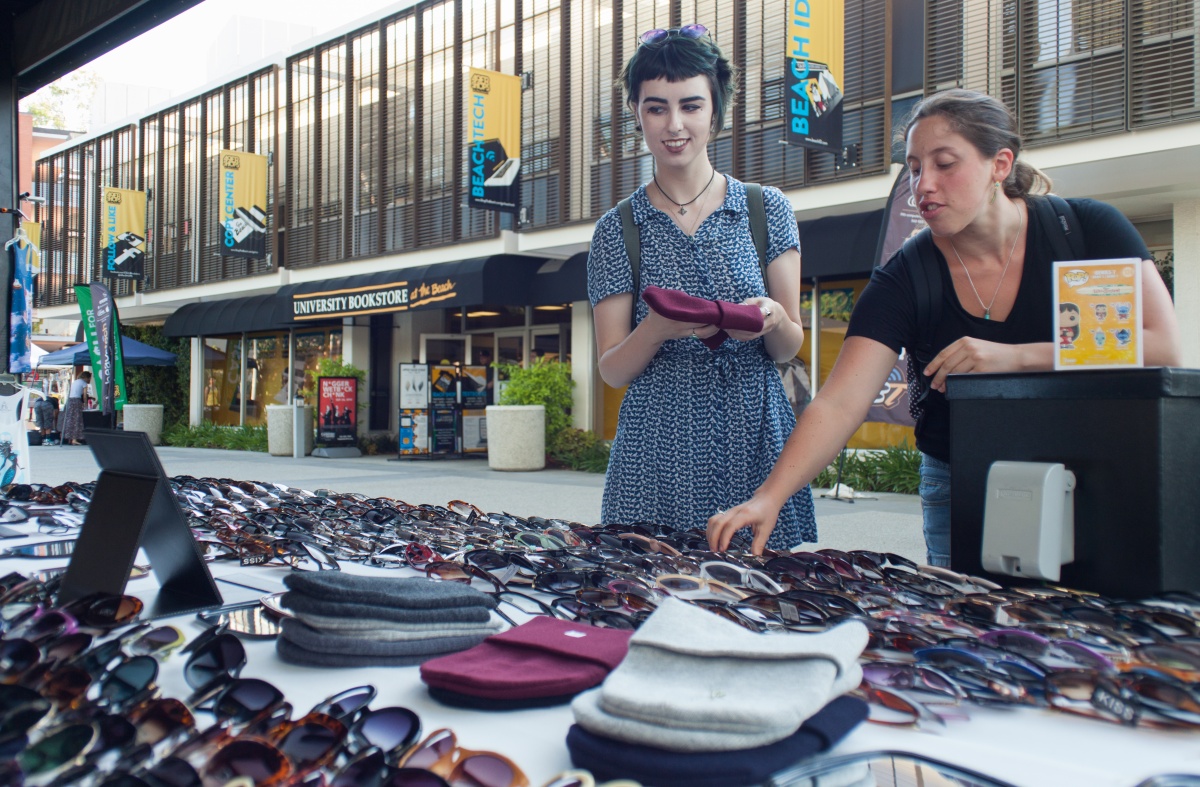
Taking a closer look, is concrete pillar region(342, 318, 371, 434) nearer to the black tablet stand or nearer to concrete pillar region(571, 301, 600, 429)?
concrete pillar region(571, 301, 600, 429)

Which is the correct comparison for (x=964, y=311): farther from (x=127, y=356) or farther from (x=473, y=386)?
(x=127, y=356)

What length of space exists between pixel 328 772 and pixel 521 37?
1732 cm


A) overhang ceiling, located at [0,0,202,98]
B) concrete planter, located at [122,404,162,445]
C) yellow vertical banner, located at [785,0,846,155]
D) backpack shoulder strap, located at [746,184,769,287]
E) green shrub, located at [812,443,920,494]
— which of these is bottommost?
green shrub, located at [812,443,920,494]

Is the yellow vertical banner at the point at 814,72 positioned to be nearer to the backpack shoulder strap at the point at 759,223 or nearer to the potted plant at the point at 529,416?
the potted plant at the point at 529,416

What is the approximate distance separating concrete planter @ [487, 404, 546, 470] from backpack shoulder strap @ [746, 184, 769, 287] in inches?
491

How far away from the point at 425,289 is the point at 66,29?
12397 millimetres

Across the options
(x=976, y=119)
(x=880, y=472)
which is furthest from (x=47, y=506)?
(x=880, y=472)

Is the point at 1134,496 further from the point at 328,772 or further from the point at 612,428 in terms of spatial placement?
the point at 612,428

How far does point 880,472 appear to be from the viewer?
38.4ft

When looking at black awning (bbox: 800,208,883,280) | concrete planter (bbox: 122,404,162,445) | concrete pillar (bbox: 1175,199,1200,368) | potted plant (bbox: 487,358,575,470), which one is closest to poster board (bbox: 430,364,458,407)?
potted plant (bbox: 487,358,575,470)

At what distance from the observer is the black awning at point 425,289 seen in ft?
51.2

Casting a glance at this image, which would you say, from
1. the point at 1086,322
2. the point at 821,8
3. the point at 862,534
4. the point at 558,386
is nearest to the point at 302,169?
the point at 558,386

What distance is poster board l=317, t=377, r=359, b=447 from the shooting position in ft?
59.1

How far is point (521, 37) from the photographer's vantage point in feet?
54.7
